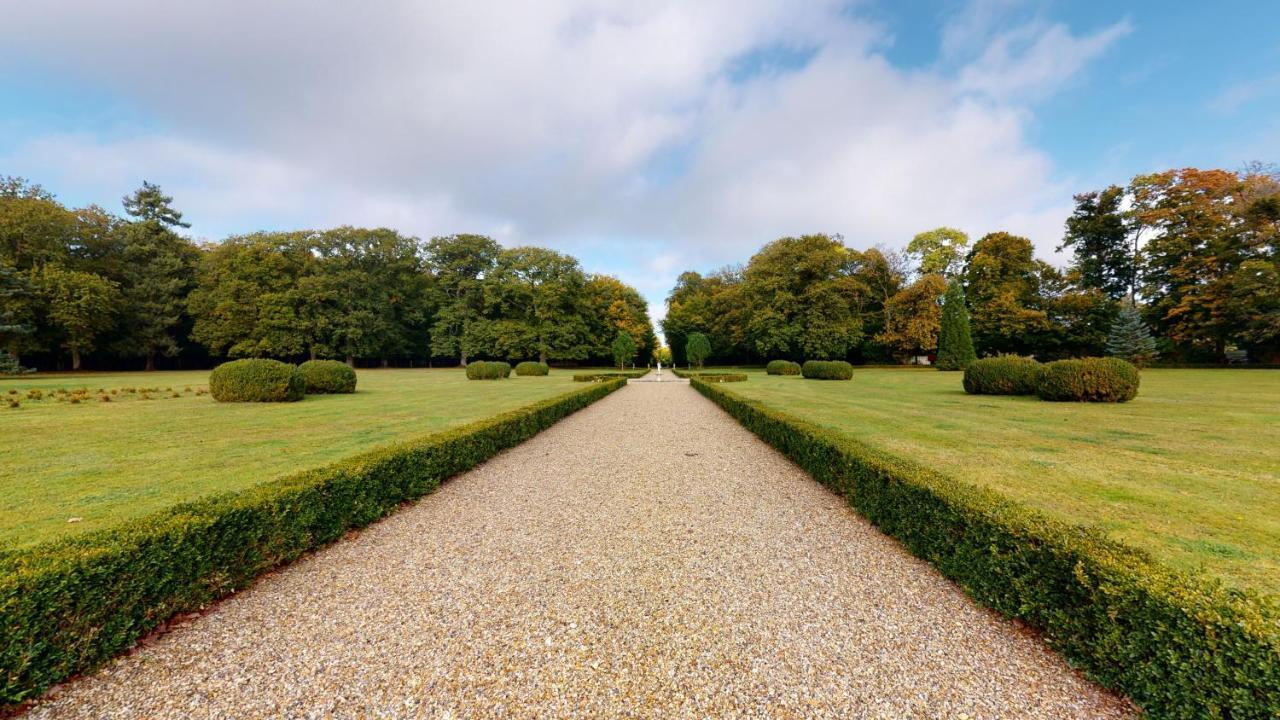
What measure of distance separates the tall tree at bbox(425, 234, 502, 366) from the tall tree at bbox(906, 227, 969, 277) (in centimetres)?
3646

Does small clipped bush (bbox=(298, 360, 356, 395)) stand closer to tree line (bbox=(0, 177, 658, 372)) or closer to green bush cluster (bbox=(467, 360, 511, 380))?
green bush cluster (bbox=(467, 360, 511, 380))

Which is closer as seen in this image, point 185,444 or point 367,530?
point 367,530

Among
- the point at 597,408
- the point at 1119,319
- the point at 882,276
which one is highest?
the point at 882,276

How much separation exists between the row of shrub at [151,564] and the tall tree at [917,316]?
116ft

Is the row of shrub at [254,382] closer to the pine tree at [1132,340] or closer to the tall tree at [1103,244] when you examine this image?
the pine tree at [1132,340]

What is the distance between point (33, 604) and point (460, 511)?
2.88 meters

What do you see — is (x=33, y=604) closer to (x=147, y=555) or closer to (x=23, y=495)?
(x=147, y=555)

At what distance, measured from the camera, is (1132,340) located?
27.2 metres

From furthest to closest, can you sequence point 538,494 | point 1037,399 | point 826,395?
point 826,395 → point 1037,399 → point 538,494

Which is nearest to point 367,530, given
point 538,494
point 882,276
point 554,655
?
point 538,494

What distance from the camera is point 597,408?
44.8ft

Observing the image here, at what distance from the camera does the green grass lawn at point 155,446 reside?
415cm

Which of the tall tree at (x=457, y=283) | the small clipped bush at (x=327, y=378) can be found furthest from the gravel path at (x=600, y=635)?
the tall tree at (x=457, y=283)

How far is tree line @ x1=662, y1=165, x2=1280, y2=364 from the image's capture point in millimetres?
24438
